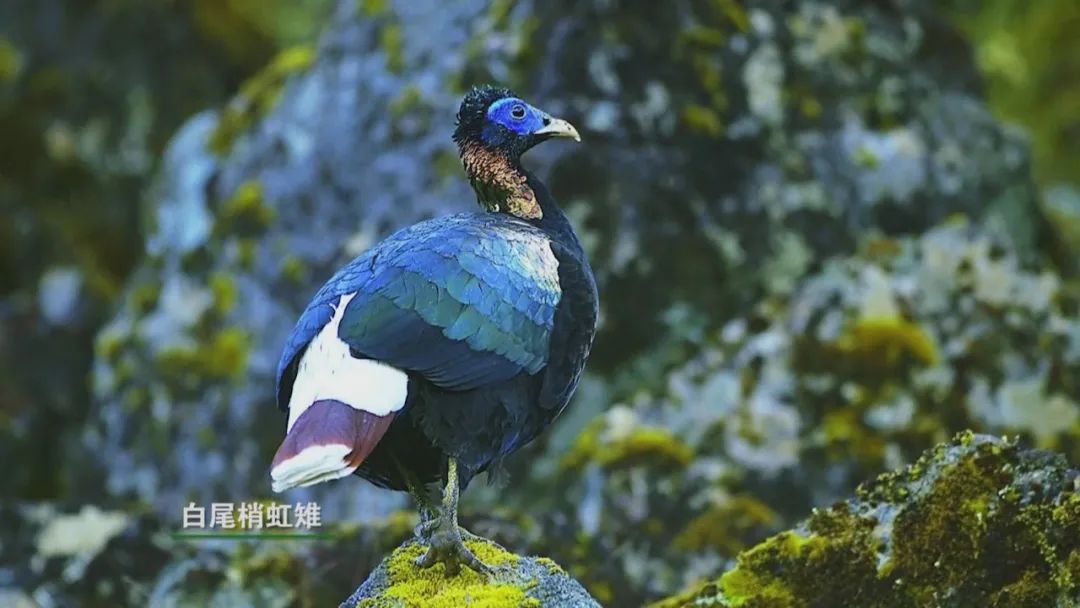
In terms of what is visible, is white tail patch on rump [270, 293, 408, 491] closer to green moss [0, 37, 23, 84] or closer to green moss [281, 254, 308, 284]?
green moss [281, 254, 308, 284]

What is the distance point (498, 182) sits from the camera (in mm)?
3404

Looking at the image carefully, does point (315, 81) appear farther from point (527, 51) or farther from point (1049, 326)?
point (1049, 326)

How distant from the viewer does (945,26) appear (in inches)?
273

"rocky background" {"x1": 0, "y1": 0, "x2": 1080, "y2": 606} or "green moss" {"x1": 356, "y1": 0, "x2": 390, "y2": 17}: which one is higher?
"green moss" {"x1": 356, "y1": 0, "x2": 390, "y2": 17}

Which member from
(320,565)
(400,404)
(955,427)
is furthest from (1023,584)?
(955,427)

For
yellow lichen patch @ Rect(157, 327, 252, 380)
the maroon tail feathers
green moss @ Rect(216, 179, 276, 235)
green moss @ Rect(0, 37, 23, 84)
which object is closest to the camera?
the maroon tail feathers

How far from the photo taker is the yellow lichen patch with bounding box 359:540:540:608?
3.04 meters

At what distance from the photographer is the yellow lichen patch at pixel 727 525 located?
198 inches

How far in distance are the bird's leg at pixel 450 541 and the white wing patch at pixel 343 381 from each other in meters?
0.25

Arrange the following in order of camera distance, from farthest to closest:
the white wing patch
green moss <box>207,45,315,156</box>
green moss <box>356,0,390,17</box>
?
green moss <box>207,45,315,156</box> → green moss <box>356,0,390,17</box> → the white wing patch

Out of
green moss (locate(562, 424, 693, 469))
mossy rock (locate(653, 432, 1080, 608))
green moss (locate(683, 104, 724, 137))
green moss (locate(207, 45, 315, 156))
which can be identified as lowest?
mossy rock (locate(653, 432, 1080, 608))

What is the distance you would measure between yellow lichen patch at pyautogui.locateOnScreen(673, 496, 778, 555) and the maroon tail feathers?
7.86 feet

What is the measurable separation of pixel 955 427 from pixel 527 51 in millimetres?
2381

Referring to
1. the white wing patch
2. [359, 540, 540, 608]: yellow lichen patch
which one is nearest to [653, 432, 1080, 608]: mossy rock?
[359, 540, 540, 608]: yellow lichen patch
